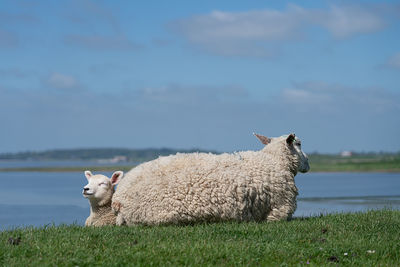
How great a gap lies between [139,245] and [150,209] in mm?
2132

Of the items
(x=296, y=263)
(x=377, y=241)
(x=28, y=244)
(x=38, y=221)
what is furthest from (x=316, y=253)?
(x=38, y=221)

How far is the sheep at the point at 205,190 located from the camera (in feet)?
32.4

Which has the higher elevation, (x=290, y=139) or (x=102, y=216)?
(x=290, y=139)

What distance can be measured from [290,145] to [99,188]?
13.4 feet

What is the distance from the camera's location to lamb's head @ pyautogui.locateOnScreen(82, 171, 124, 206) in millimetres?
10969

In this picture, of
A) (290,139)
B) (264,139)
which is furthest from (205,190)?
(264,139)

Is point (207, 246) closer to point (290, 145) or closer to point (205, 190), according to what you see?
point (205, 190)

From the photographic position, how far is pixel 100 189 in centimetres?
1102

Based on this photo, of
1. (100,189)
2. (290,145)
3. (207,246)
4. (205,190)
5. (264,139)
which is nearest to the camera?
(207,246)

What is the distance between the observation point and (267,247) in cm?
791

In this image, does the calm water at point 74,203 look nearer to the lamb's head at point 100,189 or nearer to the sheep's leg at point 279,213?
the lamb's head at point 100,189

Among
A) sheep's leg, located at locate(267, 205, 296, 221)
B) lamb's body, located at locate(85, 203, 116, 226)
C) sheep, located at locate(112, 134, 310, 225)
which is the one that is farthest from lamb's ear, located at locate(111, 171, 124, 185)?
sheep's leg, located at locate(267, 205, 296, 221)

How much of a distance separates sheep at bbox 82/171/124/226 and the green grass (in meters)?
1.29

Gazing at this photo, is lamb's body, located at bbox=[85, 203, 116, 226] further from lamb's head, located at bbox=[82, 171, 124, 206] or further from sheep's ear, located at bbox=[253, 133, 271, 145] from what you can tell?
sheep's ear, located at bbox=[253, 133, 271, 145]
